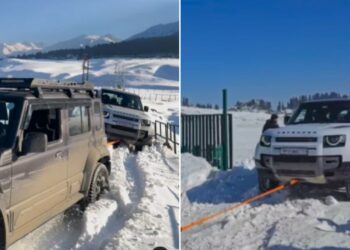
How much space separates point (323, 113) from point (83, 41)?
1061 millimetres

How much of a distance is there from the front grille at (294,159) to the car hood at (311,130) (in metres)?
0.08

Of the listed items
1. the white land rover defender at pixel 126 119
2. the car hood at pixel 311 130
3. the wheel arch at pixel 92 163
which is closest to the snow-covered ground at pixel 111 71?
the white land rover defender at pixel 126 119

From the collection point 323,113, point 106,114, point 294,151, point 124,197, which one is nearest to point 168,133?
point 294,151

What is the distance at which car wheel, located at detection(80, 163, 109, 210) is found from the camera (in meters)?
3.53

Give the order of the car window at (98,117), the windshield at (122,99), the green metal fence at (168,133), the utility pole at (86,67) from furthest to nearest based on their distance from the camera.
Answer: the car window at (98,117)
the windshield at (122,99)
the utility pole at (86,67)
the green metal fence at (168,133)

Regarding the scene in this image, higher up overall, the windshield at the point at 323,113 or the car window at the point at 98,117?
the windshield at the point at 323,113

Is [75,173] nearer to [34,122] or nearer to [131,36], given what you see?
[34,122]

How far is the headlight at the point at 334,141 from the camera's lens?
79.3 inches

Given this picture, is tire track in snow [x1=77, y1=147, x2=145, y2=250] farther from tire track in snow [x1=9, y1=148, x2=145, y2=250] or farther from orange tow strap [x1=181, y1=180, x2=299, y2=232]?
orange tow strap [x1=181, y1=180, x2=299, y2=232]

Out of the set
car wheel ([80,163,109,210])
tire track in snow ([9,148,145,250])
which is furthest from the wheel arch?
tire track in snow ([9,148,145,250])

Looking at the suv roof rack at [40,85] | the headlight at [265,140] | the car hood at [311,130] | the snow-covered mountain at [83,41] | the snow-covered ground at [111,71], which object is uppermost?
the snow-covered mountain at [83,41]

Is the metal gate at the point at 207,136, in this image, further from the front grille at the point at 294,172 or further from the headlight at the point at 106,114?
the headlight at the point at 106,114

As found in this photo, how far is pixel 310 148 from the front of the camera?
81.1 inches

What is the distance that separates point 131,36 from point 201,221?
83 cm
